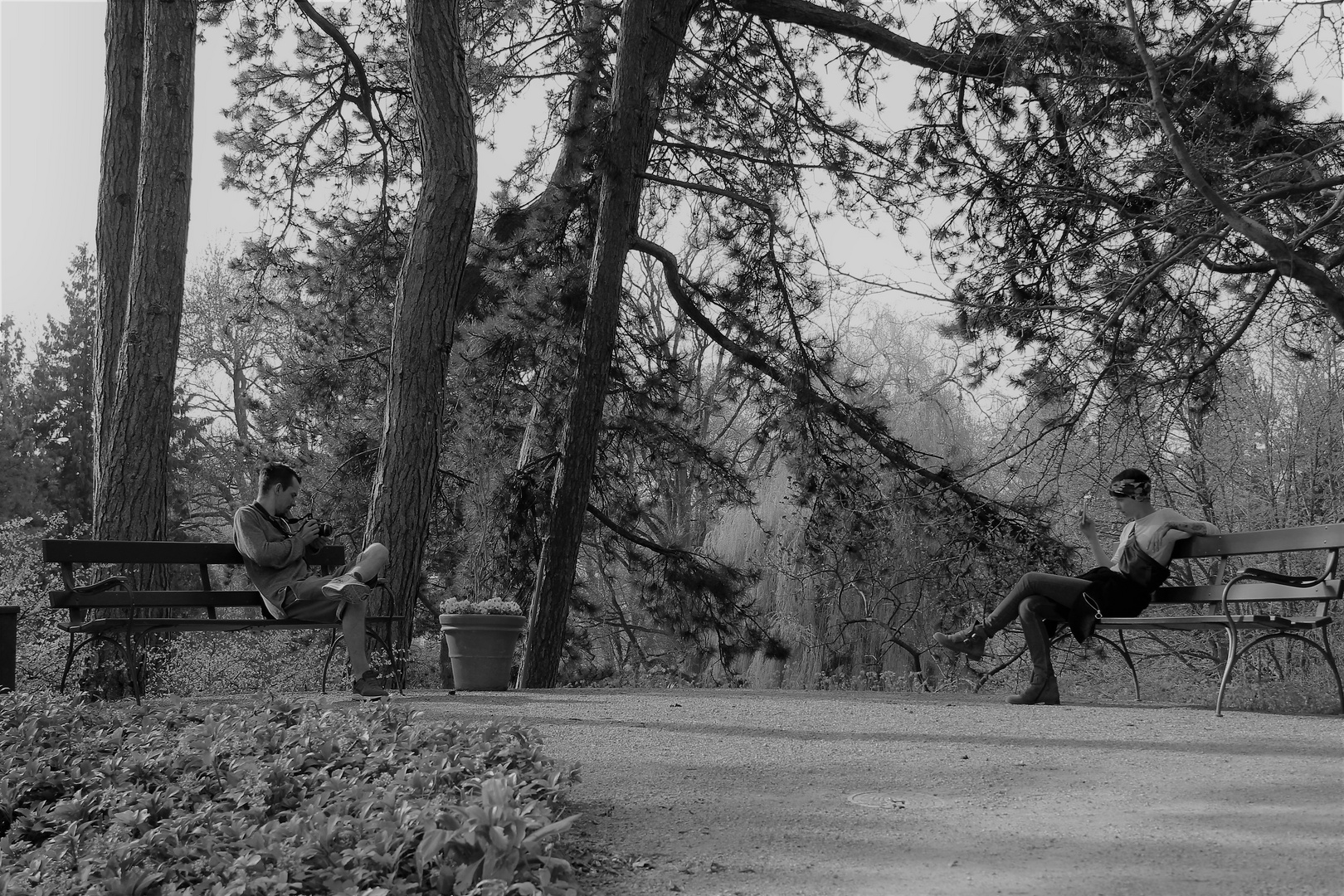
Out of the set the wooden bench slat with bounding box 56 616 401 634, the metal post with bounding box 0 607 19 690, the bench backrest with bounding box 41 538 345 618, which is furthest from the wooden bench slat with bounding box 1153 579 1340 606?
the metal post with bounding box 0 607 19 690

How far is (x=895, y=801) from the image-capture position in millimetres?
3605

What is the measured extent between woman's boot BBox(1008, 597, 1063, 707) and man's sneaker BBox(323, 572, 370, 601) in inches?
135

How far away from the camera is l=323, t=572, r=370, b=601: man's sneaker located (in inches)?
234

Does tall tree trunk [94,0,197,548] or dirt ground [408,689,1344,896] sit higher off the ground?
tall tree trunk [94,0,197,548]

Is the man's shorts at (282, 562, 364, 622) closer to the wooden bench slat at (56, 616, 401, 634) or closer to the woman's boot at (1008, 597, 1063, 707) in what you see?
the wooden bench slat at (56, 616, 401, 634)

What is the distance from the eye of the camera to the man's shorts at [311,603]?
19.8ft

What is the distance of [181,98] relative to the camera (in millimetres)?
7977

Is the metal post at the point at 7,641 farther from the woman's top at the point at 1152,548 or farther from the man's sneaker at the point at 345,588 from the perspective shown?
the woman's top at the point at 1152,548

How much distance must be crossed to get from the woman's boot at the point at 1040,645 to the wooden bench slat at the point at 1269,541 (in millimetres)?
742

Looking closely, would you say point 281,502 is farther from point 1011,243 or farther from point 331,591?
point 1011,243

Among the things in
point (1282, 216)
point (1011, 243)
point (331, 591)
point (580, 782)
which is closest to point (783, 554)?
point (1011, 243)

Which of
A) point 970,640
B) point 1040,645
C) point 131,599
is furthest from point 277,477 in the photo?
point 1040,645

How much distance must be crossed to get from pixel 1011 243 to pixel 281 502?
553 centimetres

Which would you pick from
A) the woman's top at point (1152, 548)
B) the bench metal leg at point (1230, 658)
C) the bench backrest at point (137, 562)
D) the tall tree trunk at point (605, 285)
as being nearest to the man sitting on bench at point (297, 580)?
the bench backrest at point (137, 562)
